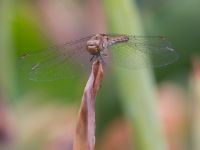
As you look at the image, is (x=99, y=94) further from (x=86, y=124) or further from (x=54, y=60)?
(x=86, y=124)

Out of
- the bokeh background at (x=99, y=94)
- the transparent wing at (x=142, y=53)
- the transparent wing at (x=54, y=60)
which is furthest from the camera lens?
the bokeh background at (x=99, y=94)

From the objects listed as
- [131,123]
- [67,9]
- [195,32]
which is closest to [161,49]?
[131,123]

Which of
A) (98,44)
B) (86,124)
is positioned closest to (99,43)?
(98,44)

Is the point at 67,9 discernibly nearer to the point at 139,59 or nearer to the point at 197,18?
the point at 197,18

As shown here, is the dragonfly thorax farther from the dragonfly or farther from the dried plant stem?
the dried plant stem

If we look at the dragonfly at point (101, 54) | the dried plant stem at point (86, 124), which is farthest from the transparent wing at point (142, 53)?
the dried plant stem at point (86, 124)

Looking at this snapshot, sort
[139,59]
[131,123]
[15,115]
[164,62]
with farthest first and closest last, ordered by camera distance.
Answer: [15,115]
[164,62]
[139,59]
[131,123]

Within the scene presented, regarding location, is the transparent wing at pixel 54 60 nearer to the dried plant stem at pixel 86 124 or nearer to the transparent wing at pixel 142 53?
the transparent wing at pixel 142 53

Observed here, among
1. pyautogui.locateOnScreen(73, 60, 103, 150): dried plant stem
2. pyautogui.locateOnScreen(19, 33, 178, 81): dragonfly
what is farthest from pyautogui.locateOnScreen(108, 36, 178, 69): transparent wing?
pyautogui.locateOnScreen(73, 60, 103, 150): dried plant stem
